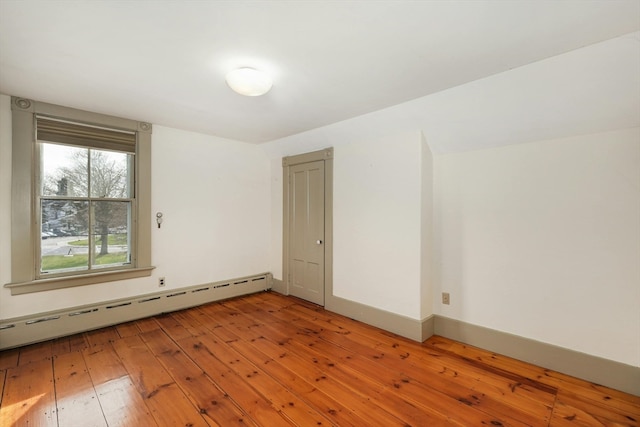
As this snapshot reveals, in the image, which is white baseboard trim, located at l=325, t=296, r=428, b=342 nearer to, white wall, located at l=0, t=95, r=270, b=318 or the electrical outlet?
the electrical outlet

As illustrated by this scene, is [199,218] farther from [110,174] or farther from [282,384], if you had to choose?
[282,384]

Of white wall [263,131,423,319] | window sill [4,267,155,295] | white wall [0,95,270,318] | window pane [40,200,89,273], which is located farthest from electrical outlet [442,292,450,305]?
window pane [40,200,89,273]

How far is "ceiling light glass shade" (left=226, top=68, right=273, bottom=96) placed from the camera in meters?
2.16

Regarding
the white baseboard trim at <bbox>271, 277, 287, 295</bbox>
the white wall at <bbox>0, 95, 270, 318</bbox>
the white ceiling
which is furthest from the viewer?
the white baseboard trim at <bbox>271, 277, 287, 295</bbox>

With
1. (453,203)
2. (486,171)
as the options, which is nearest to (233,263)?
(453,203)

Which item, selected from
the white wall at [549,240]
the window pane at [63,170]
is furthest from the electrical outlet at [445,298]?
the window pane at [63,170]

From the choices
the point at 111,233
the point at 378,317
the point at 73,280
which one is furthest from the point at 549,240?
the point at 73,280

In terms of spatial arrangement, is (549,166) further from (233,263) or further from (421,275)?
(233,263)

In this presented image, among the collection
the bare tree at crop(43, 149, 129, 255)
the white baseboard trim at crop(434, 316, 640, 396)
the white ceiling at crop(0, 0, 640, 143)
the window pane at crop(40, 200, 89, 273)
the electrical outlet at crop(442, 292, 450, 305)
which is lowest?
the white baseboard trim at crop(434, 316, 640, 396)

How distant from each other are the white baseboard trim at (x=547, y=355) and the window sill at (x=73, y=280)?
139 inches

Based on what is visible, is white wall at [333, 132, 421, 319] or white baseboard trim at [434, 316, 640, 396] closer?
white baseboard trim at [434, 316, 640, 396]

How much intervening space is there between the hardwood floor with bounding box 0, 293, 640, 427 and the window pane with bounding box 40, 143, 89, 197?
155 centimetres

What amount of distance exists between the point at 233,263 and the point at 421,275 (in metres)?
2.78

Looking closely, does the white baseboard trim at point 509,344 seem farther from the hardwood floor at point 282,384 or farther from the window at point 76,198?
the window at point 76,198
